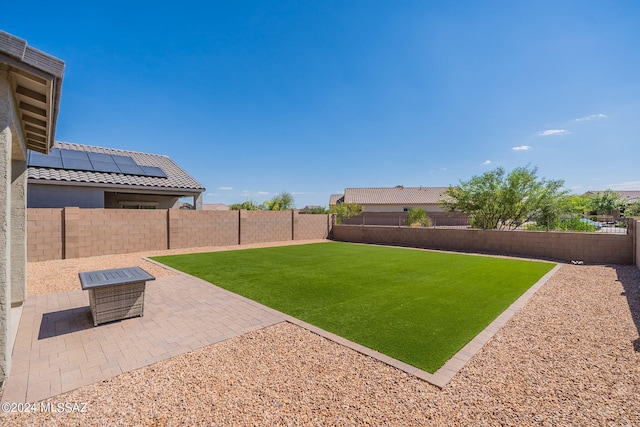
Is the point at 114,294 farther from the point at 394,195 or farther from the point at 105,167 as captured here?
the point at 394,195

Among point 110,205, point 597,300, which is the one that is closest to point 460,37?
point 597,300

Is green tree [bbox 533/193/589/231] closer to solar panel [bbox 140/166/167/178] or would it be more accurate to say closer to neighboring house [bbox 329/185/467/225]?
solar panel [bbox 140/166/167/178]

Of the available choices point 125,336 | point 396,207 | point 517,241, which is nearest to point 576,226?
point 517,241

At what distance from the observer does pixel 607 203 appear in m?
37.7

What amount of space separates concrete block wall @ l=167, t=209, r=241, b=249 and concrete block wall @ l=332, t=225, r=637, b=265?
776 cm

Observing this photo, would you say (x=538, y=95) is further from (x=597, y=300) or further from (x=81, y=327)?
(x=81, y=327)

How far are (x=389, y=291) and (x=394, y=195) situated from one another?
38532mm

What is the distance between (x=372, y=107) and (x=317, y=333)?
16.1 meters

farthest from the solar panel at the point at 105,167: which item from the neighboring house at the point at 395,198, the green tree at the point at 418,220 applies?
the neighboring house at the point at 395,198

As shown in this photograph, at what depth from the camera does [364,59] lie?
13.8 meters

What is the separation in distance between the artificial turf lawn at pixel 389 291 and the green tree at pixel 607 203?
4035 cm

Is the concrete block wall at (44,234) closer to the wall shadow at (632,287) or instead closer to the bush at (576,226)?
the wall shadow at (632,287)

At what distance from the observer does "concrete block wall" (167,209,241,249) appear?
13602mm

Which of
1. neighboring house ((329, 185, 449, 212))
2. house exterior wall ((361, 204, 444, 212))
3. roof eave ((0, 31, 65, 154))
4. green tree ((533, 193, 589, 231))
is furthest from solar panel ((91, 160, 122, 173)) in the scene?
house exterior wall ((361, 204, 444, 212))
